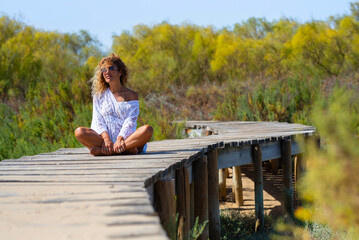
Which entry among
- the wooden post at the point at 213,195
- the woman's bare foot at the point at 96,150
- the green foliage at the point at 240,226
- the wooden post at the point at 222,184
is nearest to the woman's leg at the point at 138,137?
the woman's bare foot at the point at 96,150

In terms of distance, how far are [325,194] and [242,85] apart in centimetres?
1358

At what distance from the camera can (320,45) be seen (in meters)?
20.2

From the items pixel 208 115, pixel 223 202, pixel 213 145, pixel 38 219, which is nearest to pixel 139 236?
pixel 38 219

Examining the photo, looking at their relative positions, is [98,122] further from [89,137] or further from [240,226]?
[240,226]

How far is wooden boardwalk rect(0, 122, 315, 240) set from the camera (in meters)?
2.28

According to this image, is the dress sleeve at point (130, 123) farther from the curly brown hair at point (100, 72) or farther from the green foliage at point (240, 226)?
the green foliage at point (240, 226)

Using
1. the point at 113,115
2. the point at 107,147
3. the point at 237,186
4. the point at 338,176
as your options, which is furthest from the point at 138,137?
the point at 237,186

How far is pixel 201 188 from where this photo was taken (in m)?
5.79

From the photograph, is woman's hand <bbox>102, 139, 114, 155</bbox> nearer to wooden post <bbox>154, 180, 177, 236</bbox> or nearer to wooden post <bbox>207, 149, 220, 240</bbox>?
wooden post <bbox>154, 180, 177, 236</bbox>

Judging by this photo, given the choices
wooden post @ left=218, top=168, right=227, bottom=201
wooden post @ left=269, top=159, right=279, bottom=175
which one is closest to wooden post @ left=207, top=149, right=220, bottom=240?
wooden post @ left=218, top=168, right=227, bottom=201

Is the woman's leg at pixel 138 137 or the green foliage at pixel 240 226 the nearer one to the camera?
the woman's leg at pixel 138 137

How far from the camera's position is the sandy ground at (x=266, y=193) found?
27.9 ft

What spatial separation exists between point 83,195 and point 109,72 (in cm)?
254

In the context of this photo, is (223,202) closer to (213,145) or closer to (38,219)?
(213,145)
